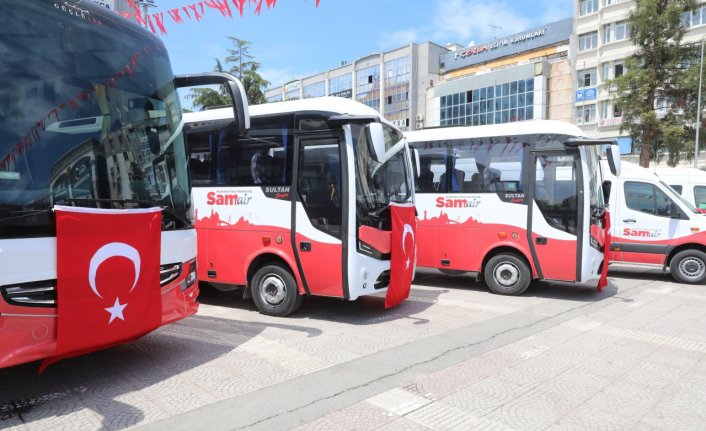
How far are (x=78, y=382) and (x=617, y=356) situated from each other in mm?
5373

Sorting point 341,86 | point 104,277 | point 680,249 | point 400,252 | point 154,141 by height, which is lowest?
point 680,249

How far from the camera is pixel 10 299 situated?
3523 millimetres

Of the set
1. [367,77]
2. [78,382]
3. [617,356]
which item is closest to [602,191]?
[617,356]

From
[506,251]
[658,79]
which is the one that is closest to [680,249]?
[506,251]

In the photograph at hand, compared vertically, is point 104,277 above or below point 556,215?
below

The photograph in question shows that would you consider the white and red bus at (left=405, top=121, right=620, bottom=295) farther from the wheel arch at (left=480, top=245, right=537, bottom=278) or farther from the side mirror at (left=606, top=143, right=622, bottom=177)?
the side mirror at (left=606, top=143, right=622, bottom=177)

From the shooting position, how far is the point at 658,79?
20844 mm

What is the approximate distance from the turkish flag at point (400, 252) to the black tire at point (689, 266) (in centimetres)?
683

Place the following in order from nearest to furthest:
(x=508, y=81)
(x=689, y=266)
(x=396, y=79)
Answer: (x=689, y=266) < (x=508, y=81) < (x=396, y=79)

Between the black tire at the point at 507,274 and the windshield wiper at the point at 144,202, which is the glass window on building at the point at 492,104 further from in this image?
the windshield wiper at the point at 144,202

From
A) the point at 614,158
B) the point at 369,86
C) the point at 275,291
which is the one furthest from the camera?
the point at 369,86

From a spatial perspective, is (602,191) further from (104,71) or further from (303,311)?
(104,71)

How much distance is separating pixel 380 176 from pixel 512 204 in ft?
10.0

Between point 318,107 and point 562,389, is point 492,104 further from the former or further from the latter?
point 562,389
